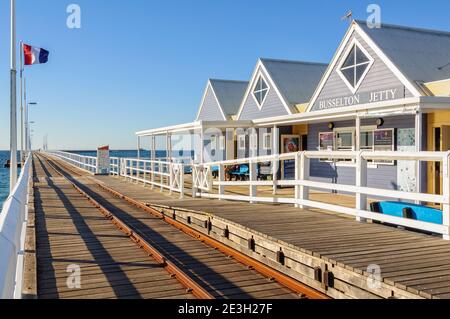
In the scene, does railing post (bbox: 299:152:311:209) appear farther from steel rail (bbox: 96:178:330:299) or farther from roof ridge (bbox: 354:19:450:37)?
roof ridge (bbox: 354:19:450:37)

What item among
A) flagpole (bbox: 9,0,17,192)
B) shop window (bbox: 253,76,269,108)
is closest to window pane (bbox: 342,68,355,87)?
shop window (bbox: 253,76,269,108)

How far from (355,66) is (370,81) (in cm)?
94

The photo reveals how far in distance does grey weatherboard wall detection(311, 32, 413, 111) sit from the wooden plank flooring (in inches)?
233

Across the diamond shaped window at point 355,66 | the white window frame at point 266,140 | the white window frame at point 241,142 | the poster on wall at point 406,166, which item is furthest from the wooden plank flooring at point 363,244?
the white window frame at point 241,142

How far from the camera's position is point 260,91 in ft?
68.0

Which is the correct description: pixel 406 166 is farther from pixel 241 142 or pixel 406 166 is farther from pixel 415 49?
pixel 241 142

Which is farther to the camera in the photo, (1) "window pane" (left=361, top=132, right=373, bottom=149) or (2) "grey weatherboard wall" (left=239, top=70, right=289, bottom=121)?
(2) "grey weatherboard wall" (left=239, top=70, right=289, bottom=121)

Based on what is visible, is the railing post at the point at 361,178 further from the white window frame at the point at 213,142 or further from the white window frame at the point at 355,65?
the white window frame at the point at 213,142

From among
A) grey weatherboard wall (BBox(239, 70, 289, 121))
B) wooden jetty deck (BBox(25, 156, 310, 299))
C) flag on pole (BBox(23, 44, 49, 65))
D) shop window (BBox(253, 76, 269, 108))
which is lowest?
wooden jetty deck (BBox(25, 156, 310, 299))

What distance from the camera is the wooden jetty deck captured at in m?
5.56

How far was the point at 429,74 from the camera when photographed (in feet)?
42.0

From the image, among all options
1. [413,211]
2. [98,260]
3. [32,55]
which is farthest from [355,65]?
[32,55]

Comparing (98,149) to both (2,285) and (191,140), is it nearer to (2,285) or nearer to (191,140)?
(191,140)

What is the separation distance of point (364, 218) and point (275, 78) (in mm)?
12713
